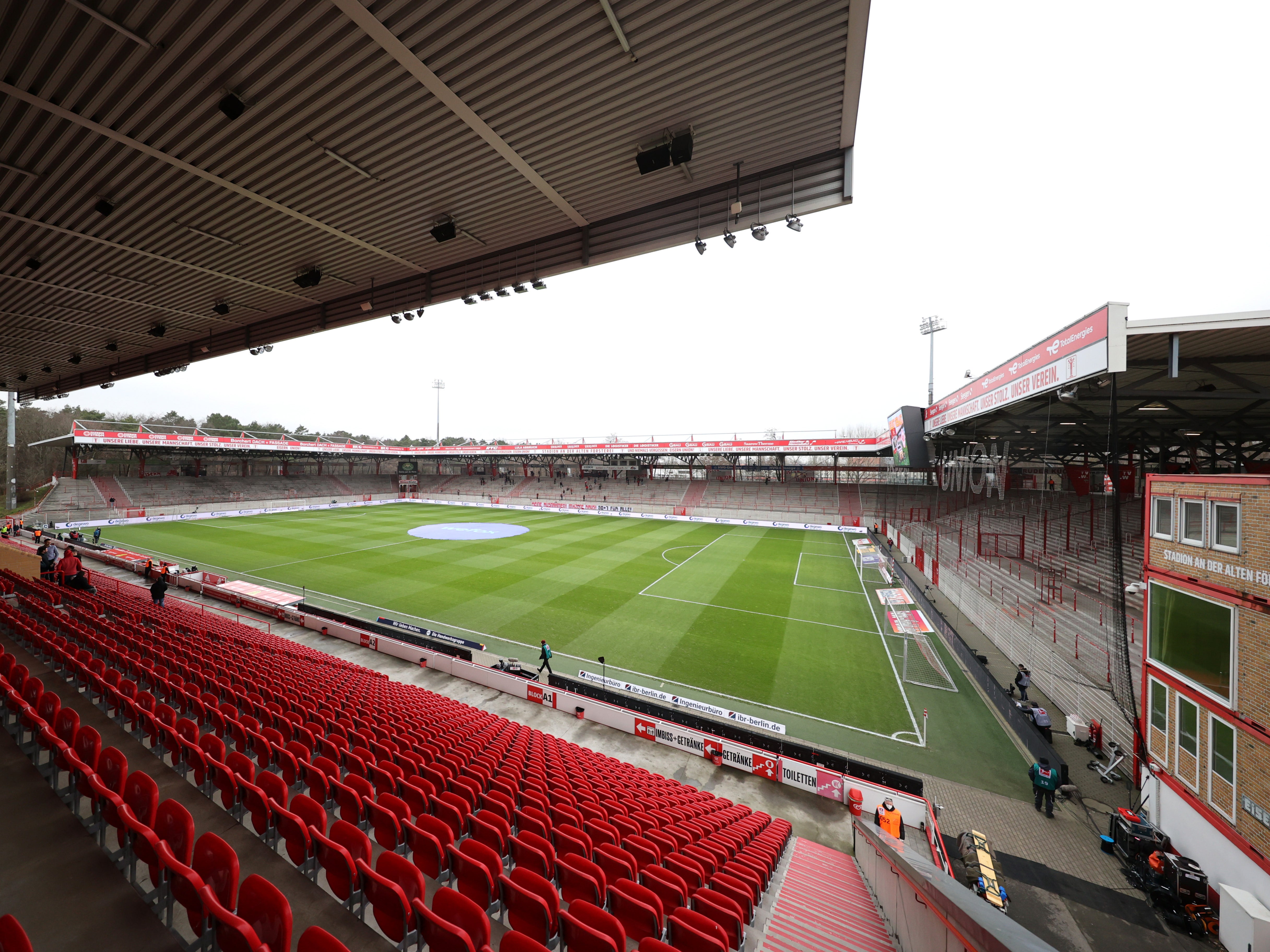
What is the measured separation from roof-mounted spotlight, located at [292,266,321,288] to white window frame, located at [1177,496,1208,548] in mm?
15219

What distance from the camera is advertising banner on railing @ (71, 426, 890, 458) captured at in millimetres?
36344

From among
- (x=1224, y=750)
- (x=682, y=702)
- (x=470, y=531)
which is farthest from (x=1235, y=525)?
(x=470, y=531)

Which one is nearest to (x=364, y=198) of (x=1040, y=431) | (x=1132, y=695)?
(x=1132, y=695)

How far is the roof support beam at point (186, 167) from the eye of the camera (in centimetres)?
478

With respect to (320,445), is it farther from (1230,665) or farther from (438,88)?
(1230,665)

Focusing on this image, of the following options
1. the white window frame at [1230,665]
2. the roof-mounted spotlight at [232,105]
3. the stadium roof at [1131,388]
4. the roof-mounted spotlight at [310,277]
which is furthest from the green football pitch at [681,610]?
the roof-mounted spotlight at [232,105]

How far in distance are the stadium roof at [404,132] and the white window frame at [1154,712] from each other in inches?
383

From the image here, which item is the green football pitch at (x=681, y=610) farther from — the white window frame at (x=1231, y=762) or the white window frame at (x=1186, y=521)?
the white window frame at (x=1186, y=521)

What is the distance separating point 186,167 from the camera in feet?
19.1

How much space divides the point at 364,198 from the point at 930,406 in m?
19.1

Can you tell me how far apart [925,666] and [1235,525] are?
27.3ft

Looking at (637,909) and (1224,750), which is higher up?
(637,909)

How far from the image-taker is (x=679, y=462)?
56.5 m

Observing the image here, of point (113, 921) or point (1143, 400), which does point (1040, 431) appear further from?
point (113, 921)
